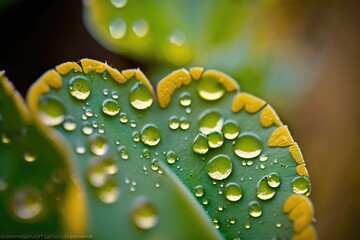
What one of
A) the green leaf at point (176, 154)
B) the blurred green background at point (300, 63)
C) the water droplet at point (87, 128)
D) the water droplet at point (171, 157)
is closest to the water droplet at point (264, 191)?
the green leaf at point (176, 154)

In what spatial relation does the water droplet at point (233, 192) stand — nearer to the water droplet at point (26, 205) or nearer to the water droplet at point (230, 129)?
the water droplet at point (230, 129)

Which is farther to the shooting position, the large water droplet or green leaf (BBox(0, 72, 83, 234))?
the large water droplet

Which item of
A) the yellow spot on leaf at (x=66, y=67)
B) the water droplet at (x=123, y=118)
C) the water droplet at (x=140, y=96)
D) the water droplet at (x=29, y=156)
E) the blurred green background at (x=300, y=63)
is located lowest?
the blurred green background at (x=300, y=63)

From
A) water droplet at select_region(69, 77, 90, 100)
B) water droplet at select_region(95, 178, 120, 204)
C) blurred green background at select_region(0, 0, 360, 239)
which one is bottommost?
blurred green background at select_region(0, 0, 360, 239)

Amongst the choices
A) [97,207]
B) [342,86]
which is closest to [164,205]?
[97,207]

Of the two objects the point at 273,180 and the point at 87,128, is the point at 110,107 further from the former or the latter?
the point at 273,180

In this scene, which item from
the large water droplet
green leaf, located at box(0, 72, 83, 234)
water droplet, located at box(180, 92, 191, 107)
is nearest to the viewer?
green leaf, located at box(0, 72, 83, 234)

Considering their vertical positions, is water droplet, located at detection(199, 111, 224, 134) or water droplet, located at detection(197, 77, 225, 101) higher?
water droplet, located at detection(197, 77, 225, 101)

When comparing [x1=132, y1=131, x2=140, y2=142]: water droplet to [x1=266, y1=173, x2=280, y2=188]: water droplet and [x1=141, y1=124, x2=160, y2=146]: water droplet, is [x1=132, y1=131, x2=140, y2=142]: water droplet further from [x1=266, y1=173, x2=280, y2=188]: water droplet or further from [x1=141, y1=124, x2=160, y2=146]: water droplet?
[x1=266, y1=173, x2=280, y2=188]: water droplet

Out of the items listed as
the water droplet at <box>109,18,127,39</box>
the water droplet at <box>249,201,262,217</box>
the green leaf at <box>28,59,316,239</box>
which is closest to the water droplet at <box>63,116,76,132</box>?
the green leaf at <box>28,59,316,239</box>
